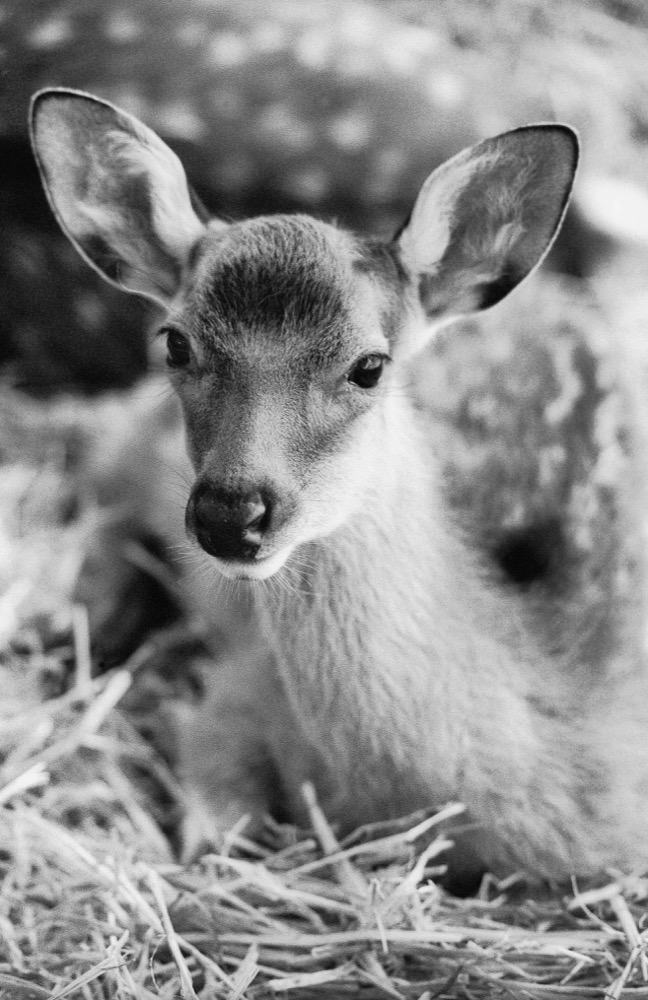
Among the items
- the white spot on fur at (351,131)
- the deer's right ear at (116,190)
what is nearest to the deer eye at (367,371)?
the deer's right ear at (116,190)

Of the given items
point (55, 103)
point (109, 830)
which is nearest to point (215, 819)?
point (109, 830)

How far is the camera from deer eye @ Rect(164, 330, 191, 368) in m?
1.89

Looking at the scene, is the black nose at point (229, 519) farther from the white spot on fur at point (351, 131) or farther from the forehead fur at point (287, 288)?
the white spot on fur at point (351, 131)

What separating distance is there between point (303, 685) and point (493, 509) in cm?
68

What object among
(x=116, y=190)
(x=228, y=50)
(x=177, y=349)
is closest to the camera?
(x=177, y=349)

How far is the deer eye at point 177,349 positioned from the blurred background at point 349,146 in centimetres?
87

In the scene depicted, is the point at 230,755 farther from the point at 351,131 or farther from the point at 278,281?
the point at 351,131

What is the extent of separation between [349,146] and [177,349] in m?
1.65

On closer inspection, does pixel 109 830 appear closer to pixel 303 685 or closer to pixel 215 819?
pixel 215 819

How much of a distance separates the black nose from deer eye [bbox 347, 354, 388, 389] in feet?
0.92

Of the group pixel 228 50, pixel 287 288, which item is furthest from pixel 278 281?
pixel 228 50

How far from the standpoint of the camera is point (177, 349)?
1907 mm

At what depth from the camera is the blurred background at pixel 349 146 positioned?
2763 millimetres

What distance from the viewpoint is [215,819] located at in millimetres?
2498
